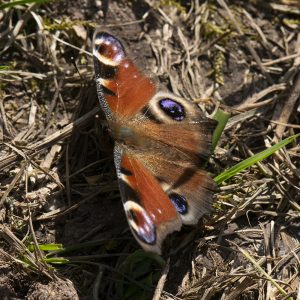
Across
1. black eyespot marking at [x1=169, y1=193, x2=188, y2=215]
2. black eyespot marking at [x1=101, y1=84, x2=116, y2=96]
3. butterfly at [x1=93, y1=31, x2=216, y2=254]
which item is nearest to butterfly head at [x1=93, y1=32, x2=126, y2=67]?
butterfly at [x1=93, y1=31, x2=216, y2=254]

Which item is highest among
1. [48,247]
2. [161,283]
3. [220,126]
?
[220,126]

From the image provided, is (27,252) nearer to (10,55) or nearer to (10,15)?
(10,55)

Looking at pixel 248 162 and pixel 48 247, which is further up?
pixel 248 162

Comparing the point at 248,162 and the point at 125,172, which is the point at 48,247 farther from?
the point at 248,162

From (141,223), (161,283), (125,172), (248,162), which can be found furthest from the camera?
(248,162)

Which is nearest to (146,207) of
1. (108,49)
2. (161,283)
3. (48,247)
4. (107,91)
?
(161,283)

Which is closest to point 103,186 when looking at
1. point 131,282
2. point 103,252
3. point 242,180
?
point 103,252

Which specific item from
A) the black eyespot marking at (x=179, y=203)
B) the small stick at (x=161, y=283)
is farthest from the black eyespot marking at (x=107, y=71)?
the small stick at (x=161, y=283)
